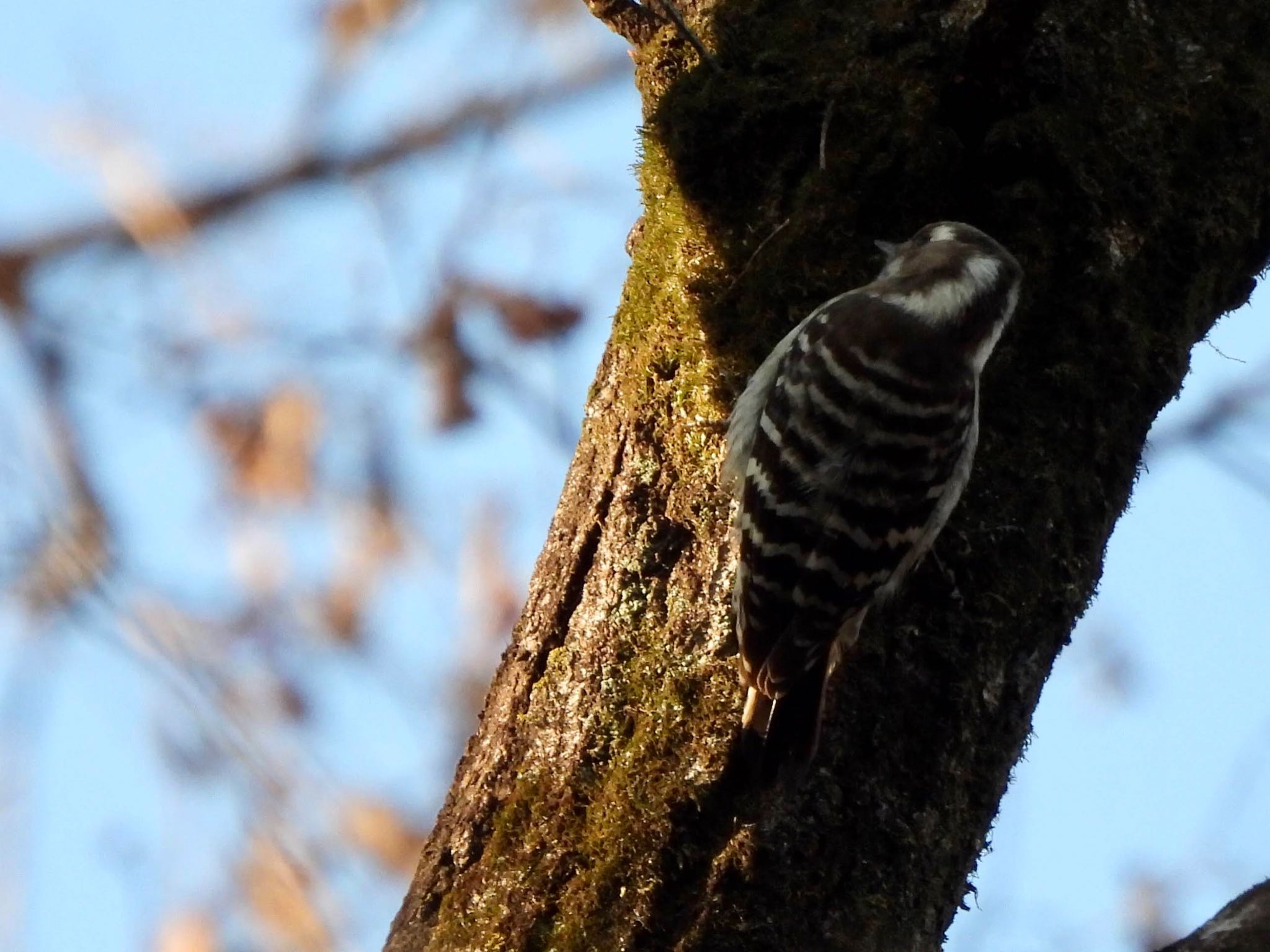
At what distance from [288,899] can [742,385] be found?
1.88m

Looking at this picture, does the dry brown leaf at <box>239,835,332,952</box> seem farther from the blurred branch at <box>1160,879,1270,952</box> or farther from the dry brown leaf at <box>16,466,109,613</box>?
the blurred branch at <box>1160,879,1270,952</box>

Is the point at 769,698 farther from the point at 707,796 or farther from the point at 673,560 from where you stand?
the point at 673,560

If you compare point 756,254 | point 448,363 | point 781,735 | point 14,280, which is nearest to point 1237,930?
point 781,735

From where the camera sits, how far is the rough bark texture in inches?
116

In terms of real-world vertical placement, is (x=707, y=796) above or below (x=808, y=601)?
below

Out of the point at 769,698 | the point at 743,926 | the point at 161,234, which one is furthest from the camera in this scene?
the point at 161,234

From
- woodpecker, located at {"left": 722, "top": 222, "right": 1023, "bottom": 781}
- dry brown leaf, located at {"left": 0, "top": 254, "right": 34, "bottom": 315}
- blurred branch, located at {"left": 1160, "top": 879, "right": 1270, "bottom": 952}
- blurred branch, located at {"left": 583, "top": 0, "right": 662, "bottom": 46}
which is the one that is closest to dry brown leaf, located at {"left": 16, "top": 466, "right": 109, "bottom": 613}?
dry brown leaf, located at {"left": 0, "top": 254, "right": 34, "bottom": 315}

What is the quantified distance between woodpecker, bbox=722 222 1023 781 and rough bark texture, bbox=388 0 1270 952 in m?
0.08

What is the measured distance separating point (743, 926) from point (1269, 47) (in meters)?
2.87

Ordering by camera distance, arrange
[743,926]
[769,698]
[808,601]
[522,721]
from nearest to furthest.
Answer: [743,926]
[769,698]
[522,721]
[808,601]

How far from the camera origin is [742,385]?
3.72 meters

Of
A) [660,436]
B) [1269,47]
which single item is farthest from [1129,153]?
[660,436]

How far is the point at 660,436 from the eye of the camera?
3.56m

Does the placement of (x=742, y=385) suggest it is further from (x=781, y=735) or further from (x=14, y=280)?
(x=14, y=280)
